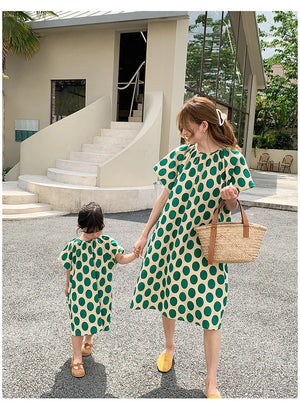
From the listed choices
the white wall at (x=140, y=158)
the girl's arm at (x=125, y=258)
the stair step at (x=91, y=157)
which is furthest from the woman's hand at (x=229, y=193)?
the stair step at (x=91, y=157)

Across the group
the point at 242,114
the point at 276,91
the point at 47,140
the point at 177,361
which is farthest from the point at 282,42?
the point at 177,361

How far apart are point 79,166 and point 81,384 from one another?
6.57 m

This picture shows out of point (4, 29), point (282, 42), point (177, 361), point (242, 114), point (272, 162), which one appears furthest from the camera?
point (282, 42)

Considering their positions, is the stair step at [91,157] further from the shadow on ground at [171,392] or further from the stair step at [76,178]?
the shadow on ground at [171,392]

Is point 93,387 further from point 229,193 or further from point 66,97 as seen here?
point 66,97

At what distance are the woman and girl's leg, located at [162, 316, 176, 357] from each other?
0.18 meters

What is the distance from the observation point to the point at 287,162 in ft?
68.0

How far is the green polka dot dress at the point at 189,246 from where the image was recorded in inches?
78.8

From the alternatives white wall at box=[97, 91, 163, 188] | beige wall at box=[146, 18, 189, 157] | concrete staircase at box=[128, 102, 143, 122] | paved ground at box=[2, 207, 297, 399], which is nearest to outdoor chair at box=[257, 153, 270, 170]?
concrete staircase at box=[128, 102, 143, 122]

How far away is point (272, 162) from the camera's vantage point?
21.1 meters

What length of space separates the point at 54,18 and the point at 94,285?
31.2ft

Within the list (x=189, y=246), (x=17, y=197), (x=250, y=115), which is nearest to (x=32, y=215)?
(x=17, y=197)

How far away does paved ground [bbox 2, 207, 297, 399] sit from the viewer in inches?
82.7

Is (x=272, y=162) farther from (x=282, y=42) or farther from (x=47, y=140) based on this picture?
(x=47, y=140)
